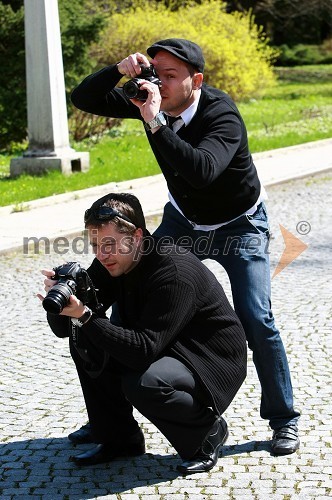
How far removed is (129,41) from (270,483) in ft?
60.0

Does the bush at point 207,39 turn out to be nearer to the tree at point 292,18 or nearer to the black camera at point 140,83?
the tree at point 292,18

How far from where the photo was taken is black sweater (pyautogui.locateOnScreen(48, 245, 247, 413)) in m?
4.05

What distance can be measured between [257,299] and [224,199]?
46 cm

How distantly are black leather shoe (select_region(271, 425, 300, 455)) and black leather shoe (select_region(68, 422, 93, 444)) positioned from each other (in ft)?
2.76

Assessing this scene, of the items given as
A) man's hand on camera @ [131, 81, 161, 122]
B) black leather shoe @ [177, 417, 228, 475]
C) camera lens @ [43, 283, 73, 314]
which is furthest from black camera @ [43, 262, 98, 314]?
black leather shoe @ [177, 417, 228, 475]

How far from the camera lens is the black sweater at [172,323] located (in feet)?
13.3

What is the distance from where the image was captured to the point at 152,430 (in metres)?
4.86

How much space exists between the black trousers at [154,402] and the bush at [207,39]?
56.6 ft

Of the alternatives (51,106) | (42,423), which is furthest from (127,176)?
(42,423)

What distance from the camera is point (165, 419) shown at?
420 centimetres

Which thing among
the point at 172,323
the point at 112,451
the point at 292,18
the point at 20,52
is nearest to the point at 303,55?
the point at 292,18

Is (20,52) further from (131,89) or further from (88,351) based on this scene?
(88,351)

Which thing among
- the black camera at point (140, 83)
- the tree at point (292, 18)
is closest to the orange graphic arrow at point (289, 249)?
the black camera at point (140, 83)

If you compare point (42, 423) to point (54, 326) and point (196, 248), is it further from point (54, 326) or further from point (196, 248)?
point (196, 248)
